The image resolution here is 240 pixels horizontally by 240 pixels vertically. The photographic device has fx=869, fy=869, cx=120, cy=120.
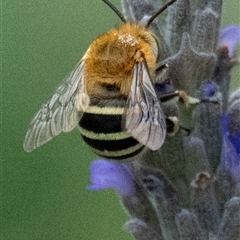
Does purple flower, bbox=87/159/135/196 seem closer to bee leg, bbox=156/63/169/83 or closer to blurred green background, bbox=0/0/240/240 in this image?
bee leg, bbox=156/63/169/83

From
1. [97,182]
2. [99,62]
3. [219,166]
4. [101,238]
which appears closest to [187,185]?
[219,166]

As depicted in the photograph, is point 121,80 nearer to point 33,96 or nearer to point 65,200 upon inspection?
point 65,200

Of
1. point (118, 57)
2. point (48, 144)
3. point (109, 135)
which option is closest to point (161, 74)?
point (118, 57)

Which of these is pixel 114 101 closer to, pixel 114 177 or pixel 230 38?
pixel 114 177

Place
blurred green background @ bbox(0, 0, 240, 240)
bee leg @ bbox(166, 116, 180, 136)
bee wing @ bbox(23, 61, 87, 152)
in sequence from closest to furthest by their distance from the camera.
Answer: bee leg @ bbox(166, 116, 180, 136) → bee wing @ bbox(23, 61, 87, 152) → blurred green background @ bbox(0, 0, 240, 240)

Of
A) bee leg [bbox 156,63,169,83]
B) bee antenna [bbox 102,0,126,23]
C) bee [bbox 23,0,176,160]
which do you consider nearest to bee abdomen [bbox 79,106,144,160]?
bee [bbox 23,0,176,160]

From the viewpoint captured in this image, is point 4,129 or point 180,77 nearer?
point 180,77
